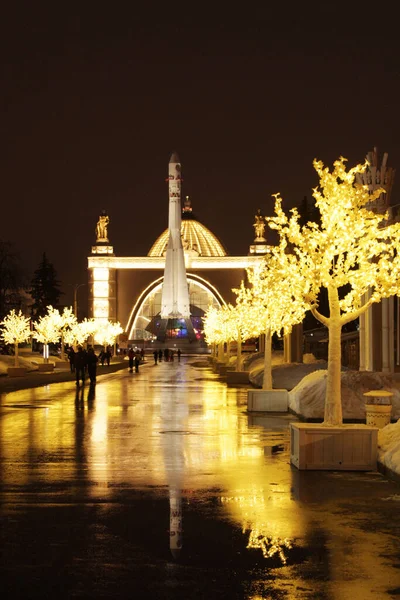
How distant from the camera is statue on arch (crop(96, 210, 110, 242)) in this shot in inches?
5837

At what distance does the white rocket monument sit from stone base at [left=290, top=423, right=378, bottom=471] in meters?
120

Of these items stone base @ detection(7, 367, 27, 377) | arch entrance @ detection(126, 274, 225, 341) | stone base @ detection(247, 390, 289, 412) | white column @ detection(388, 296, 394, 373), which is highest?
arch entrance @ detection(126, 274, 225, 341)

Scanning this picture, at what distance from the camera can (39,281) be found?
4606 inches

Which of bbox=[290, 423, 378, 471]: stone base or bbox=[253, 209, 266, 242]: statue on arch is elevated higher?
bbox=[253, 209, 266, 242]: statue on arch

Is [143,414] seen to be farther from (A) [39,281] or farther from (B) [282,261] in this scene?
(A) [39,281]

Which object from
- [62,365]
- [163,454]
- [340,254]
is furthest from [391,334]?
[62,365]

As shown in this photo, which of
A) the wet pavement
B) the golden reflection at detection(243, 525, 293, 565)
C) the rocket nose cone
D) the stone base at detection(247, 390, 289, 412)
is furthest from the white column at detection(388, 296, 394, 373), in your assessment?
the rocket nose cone

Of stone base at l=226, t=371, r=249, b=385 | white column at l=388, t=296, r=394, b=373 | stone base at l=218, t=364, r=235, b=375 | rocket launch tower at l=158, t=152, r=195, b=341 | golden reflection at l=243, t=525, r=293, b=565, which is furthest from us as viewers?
rocket launch tower at l=158, t=152, r=195, b=341

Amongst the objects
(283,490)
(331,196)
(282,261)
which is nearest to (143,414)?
(282,261)

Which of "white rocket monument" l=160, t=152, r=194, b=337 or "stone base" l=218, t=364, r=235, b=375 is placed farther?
"white rocket monument" l=160, t=152, r=194, b=337

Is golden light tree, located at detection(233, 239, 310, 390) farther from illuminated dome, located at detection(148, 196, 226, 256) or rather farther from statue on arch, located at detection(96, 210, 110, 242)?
illuminated dome, located at detection(148, 196, 226, 256)

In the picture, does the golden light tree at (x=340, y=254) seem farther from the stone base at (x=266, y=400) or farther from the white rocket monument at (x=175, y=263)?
the white rocket monument at (x=175, y=263)

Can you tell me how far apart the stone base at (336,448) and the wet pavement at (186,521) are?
0.93ft

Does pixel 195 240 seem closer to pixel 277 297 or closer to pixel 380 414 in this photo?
pixel 277 297
